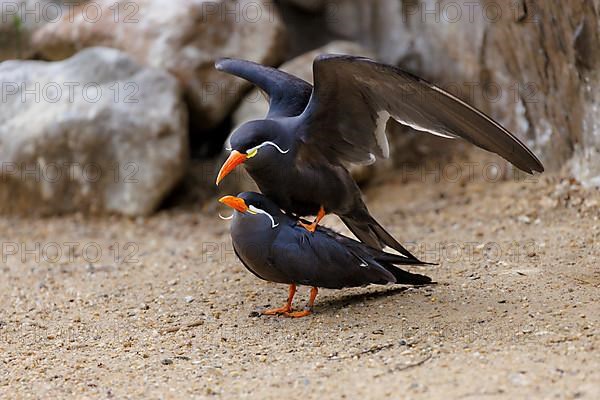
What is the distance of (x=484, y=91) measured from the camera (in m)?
7.67

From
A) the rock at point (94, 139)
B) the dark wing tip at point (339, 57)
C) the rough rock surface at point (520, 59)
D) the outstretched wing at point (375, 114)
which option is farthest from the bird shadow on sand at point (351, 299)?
the rock at point (94, 139)

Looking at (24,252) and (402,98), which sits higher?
(402,98)

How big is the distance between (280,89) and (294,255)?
4.30 ft

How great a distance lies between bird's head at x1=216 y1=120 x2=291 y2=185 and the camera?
471 cm

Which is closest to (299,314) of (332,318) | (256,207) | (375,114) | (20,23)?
(332,318)

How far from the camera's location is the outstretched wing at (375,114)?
445cm

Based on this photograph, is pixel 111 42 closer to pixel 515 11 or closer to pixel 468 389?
pixel 515 11

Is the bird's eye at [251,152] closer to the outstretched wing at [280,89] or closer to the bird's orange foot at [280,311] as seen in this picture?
the outstretched wing at [280,89]

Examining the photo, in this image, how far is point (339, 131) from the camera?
5113 mm

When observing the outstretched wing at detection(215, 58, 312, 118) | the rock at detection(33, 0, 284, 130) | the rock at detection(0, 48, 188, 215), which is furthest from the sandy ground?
the rock at detection(33, 0, 284, 130)

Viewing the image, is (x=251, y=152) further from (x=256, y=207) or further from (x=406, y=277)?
(x=406, y=277)

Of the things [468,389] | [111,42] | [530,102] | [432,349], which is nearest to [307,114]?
[432,349]

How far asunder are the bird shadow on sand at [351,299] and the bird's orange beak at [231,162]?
0.87 metres

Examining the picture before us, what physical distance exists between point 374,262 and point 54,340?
1.68m
